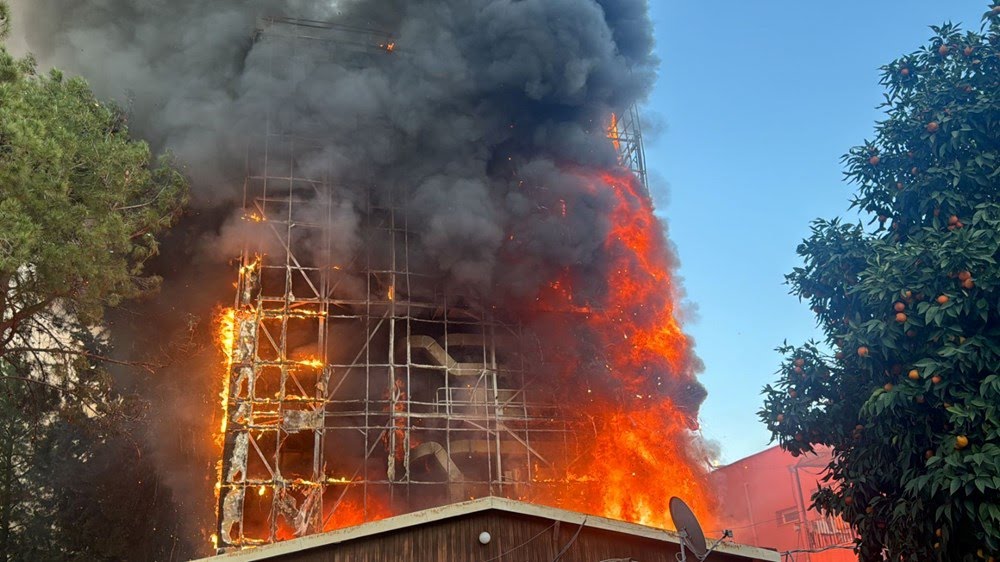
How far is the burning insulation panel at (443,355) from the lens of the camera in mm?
18906

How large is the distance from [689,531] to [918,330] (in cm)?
421

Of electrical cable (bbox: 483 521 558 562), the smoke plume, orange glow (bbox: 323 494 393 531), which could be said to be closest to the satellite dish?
electrical cable (bbox: 483 521 558 562)

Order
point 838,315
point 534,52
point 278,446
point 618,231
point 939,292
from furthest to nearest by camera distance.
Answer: point 618,231, point 534,52, point 278,446, point 838,315, point 939,292

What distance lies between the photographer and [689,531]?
9.71 metres

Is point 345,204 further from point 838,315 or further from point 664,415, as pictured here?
point 838,315

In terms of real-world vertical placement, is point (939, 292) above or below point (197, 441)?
below

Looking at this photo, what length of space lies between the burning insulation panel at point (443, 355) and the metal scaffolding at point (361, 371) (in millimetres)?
60

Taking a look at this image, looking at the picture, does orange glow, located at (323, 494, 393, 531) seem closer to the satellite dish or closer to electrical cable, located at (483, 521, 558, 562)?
electrical cable, located at (483, 521, 558, 562)

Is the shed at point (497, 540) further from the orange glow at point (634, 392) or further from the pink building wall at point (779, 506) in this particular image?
the pink building wall at point (779, 506)

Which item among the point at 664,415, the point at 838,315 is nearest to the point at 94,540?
the point at 664,415

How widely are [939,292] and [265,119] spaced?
689 inches

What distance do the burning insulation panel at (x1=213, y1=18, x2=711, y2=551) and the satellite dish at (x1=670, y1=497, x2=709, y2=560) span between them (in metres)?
8.77

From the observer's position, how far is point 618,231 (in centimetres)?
2183

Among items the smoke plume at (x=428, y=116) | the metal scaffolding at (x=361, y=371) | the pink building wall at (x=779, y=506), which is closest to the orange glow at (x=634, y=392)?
the smoke plume at (x=428, y=116)
